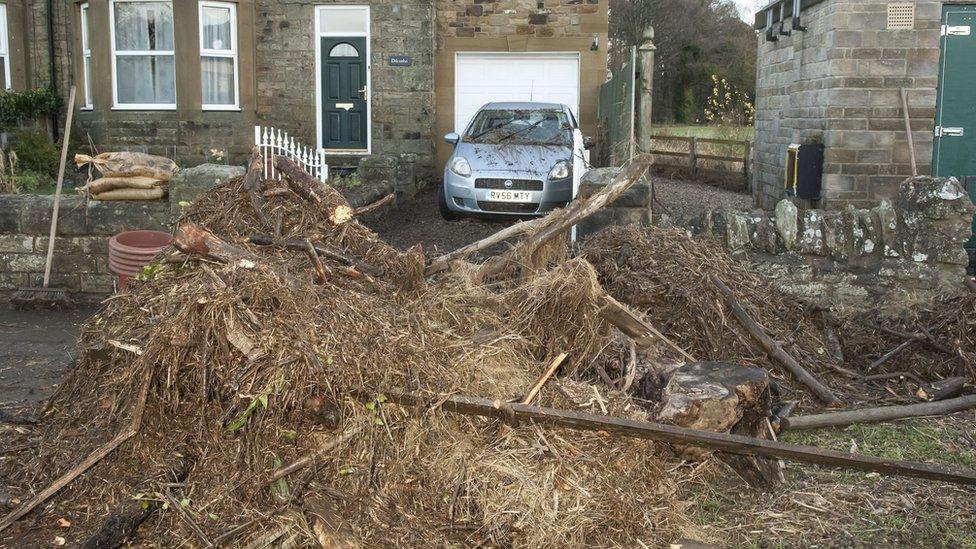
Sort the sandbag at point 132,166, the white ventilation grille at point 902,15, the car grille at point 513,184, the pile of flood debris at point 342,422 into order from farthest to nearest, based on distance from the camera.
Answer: the car grille at point 513,184 → the white ventilation grille at point 902,15 → the sandbag at point 132,166 → the pile of flood debris at point 342,422

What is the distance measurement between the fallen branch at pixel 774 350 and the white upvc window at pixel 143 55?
1436 centimetres

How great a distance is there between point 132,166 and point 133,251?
1.86m

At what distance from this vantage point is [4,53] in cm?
1805

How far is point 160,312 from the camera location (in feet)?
15.0

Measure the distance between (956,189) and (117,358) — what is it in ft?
19.7

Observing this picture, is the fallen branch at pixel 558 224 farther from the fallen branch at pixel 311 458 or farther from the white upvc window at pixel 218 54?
the white upvc window at pixel 218 54

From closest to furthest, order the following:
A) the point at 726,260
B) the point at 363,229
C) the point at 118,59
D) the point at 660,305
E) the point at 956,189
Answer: the point at 363,229
the point at 660,305
the point at 726,260
the point at 956,189
the point at 118,59

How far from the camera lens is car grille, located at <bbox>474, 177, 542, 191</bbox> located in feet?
40.3

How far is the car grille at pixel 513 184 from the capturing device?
40.3 feet

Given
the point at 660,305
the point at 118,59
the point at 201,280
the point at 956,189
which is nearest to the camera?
the point at 201,280

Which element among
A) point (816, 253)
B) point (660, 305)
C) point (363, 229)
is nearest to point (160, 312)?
point (363, 229)

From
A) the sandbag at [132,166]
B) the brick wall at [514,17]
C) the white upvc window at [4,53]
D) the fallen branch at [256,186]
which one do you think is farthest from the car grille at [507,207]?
the white upvc window at [4,53]

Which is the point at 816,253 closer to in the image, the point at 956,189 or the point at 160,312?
the point at 956,189

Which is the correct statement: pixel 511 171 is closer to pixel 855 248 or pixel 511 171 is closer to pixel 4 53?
pixel 855 248
